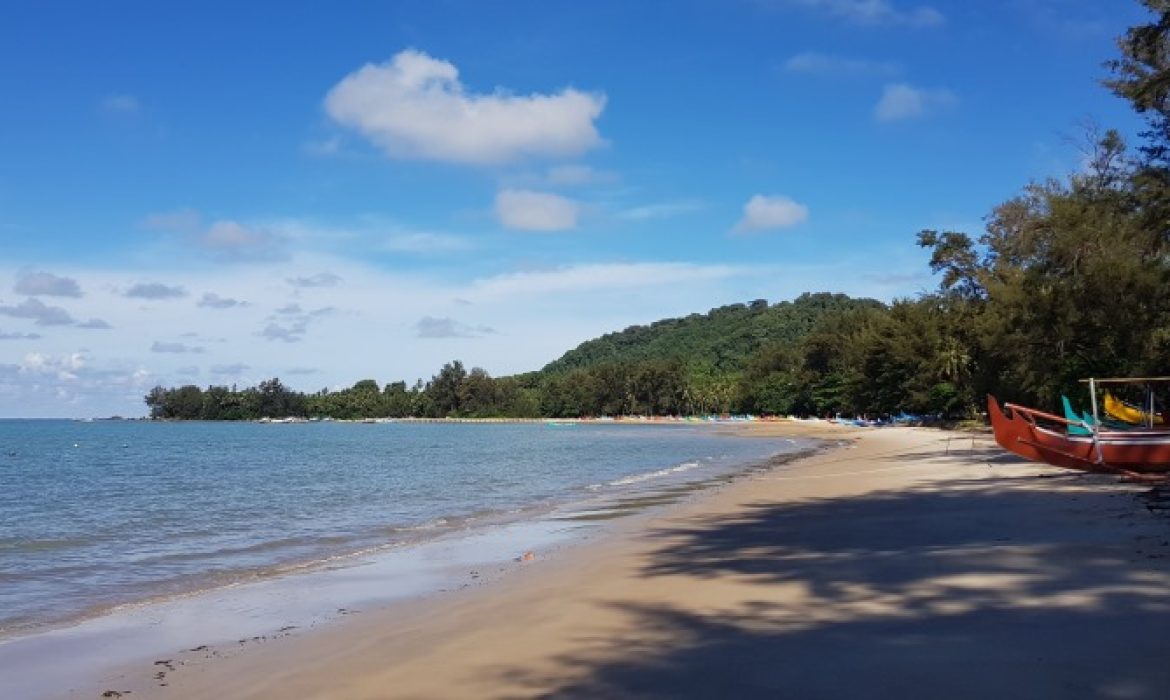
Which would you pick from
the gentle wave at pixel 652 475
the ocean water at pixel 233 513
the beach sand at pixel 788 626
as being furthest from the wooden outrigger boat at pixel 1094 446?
the gentle wave at pixel 652 475

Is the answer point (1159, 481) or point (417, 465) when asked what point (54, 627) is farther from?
point (417, 465)

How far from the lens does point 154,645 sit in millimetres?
9055

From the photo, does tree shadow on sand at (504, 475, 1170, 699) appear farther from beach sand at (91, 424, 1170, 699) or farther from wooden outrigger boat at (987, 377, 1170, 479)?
wooden outrigger boat at (987, 377, 1170, 479)

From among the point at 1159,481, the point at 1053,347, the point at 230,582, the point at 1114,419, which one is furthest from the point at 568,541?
the point at 1053,347

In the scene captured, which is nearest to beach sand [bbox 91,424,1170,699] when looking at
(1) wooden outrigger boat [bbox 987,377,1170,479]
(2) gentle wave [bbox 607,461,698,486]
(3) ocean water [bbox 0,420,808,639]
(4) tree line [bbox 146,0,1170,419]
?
(1) wooden outrigger boat [bbox 987,377,1170,479]

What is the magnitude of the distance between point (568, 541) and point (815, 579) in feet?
23.6

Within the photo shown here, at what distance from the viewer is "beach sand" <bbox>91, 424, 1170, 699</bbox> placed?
5594 mm

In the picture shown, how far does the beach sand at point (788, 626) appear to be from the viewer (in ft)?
18.4

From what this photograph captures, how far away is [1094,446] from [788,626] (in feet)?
44.1

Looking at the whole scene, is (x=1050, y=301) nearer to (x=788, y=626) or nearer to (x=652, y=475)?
(x=652, y=475)

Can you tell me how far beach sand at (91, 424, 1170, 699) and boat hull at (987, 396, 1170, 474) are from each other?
440cm

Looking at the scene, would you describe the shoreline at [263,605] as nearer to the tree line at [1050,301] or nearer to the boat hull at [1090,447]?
the boat hull at [1090,447]

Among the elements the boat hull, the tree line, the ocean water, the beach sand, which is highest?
the tree line

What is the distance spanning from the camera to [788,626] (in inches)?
283
